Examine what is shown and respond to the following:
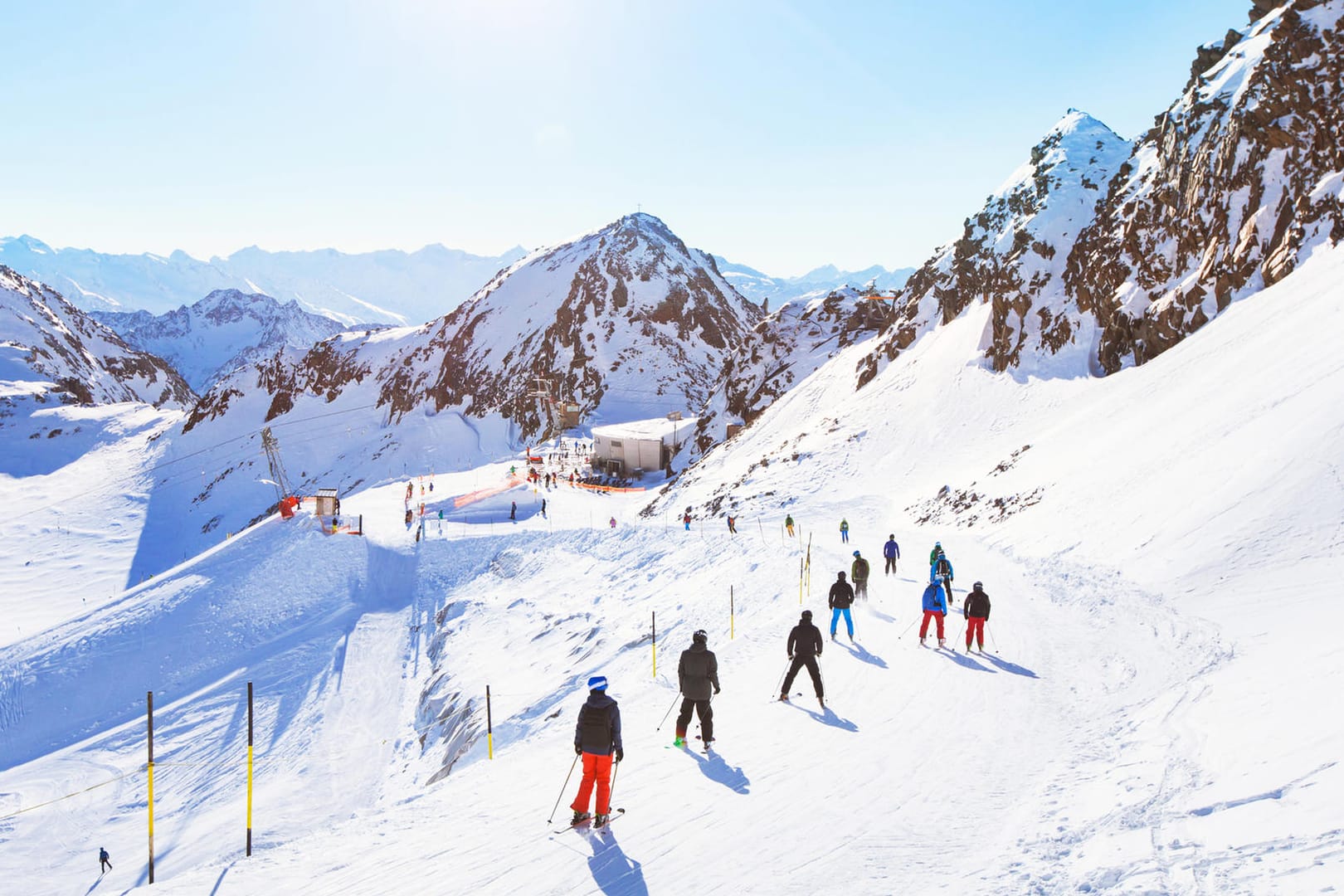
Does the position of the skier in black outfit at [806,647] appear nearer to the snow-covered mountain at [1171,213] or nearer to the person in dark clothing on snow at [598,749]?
the person in dark clothing on snow at [598,749]

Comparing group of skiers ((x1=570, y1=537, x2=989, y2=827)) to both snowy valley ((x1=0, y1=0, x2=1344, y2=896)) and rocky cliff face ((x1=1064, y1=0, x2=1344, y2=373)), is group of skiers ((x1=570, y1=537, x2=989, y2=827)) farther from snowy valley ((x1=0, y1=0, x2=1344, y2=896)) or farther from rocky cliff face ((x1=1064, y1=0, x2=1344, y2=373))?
rocky cliff face ((x1=1064, y1=0, x2=1344, y2=373))

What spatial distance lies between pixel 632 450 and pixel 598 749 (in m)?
58.2

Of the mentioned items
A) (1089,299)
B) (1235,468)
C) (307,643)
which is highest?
(1089,299)

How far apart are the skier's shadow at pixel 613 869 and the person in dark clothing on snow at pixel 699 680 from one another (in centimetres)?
218

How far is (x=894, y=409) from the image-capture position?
47.2 metres

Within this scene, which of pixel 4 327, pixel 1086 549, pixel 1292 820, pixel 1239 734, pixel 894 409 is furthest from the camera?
pixel 4 327

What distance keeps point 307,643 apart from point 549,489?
25351 millimetres

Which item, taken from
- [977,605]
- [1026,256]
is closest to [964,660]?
[977,605]

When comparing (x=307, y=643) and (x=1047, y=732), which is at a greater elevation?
(x=1047, y=732)

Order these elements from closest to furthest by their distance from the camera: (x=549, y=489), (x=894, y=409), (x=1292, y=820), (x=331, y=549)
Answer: (x=1292, y=820) → (x=331, y=549) → (x=894, y=409) → (x=549, y=489)

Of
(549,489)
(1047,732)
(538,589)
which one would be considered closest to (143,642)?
(538,589)

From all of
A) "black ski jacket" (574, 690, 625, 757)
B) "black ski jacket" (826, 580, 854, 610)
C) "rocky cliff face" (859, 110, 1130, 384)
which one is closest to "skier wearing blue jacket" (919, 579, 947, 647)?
"black ski jacket" (826, 580, 854, 610)

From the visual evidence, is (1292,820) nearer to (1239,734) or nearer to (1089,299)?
(1239,734)

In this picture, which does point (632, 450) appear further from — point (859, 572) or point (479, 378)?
point (859, 572)
